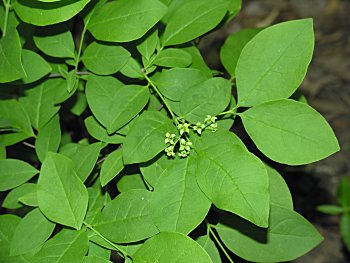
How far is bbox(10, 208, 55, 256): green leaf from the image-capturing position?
0.92 meters

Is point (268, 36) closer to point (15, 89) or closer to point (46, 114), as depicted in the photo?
point (46, 114)

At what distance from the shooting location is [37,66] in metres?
0.98

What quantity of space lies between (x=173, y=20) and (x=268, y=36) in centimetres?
22

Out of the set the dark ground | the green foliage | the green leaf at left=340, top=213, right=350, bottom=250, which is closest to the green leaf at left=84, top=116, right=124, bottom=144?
the green foliage

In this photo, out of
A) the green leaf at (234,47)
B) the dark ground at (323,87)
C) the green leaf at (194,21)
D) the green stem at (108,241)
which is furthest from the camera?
the dark ground at (323,87)

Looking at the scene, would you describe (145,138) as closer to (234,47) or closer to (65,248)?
(65,248)

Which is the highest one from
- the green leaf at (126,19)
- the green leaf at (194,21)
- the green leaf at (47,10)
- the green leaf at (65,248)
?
the green leaf at (47,10)

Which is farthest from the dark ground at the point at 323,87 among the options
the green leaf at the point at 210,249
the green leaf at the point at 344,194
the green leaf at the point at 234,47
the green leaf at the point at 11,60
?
the green leaf at the point at 11,60

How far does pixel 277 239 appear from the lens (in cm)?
99

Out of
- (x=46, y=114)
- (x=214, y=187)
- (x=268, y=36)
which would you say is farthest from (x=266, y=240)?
(x=46, y=114)

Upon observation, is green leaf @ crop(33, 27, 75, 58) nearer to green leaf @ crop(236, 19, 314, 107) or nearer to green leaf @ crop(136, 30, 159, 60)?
green leaf @ crop(136, 30, 159, 60)

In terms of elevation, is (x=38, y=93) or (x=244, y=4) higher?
(x=38, y=93)

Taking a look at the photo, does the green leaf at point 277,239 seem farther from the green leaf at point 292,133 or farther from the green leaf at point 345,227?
the green leaf at point 345,227

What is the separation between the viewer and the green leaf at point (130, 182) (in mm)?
951
